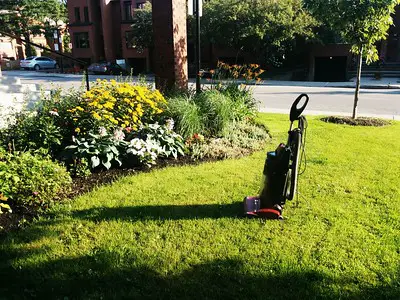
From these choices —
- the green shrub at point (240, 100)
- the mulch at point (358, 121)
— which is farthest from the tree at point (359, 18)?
the green shrub at point (240, 100)

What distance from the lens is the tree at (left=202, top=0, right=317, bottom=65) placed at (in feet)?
83.1

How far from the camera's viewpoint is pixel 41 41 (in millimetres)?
55781

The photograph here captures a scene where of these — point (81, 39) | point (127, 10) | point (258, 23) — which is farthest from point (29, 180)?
point (81, 39)

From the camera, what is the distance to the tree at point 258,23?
997 inches

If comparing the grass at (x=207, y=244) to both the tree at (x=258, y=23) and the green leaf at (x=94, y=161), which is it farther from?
the tree at (x=258, y=23)

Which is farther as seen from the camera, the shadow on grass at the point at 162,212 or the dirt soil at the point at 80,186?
the shadow on grass at the point at 162,212

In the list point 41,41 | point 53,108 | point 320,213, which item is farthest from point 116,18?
point 320,213

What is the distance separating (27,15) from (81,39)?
8.19 m

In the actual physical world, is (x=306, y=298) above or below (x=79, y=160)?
below

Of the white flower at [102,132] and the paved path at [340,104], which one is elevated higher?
the white flower at [102,132]

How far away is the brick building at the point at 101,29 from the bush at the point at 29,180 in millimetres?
36093

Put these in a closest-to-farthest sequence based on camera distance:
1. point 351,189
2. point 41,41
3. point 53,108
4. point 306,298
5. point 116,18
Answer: point 306,298
point 351,189
point 53,108
point 116,18
point 41,41

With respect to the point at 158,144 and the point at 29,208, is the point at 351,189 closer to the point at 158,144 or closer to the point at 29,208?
the point at 158,144

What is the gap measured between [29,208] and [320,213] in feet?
11.1
